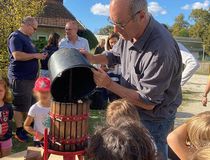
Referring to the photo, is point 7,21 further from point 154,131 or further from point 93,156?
point 93,156

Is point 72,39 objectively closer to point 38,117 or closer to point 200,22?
point 38,117

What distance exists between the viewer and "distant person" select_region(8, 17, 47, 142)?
5.21m

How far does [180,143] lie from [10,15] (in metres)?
7.62

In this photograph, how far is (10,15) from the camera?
9195mm

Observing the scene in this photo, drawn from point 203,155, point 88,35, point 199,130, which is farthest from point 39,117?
point 88,35

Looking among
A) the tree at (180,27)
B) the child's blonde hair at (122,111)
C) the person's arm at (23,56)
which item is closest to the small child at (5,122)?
the person's arm at (23,56)

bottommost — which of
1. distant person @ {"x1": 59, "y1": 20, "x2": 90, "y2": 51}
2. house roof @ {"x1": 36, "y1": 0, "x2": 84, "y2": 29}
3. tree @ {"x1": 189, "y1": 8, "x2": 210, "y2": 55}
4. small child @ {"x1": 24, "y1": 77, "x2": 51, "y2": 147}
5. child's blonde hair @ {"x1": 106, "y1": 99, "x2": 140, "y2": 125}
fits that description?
small child @ {"x1": 24, "y1": 77, "x2": 51, "y2": 147}

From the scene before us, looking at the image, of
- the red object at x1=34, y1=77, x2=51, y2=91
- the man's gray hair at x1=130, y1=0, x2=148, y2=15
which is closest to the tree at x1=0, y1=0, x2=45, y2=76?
the red object at x1=34, y1=77, x2=51, y2=91

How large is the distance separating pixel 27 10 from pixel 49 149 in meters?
7.90

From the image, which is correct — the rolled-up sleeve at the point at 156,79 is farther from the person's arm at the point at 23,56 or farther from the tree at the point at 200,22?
the tree at the point at 200,22

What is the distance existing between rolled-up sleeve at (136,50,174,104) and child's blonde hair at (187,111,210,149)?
29cm

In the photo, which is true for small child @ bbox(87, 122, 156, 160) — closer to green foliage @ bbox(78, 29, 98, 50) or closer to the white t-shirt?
the white t-shirt

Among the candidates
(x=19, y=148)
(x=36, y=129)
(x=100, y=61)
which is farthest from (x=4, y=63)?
(x=100, y=61)

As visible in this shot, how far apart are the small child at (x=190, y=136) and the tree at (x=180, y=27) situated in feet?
228
